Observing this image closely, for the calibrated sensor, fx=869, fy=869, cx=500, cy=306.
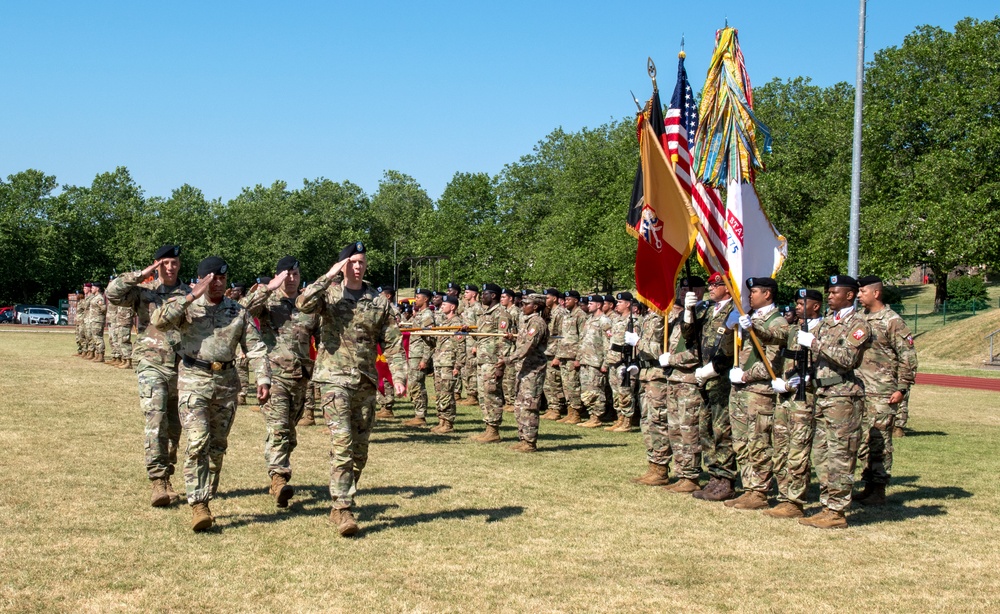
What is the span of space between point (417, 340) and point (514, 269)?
163ft

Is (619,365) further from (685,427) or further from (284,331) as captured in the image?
(284,331)

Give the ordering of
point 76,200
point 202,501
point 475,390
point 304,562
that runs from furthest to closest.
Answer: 1. point 76,200
2. point 475,390
3. point 202,501
4. point 304,562

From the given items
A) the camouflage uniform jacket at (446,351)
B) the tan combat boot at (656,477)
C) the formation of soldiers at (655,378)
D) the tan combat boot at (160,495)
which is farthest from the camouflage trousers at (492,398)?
the tan combat boot at (160,495)

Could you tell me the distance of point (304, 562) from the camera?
6.55 meters

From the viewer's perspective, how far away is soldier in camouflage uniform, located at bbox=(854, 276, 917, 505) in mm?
9500

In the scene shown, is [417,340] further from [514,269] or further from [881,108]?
[514,269]

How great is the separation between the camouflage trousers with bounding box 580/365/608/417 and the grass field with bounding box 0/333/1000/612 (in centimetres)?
401

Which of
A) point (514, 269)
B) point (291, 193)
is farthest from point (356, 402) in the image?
point (291, 193)

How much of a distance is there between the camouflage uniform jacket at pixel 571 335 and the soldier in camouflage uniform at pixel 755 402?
759 centimetres

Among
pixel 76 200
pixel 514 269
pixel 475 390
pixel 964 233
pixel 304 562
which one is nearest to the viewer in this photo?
pixel 304 562

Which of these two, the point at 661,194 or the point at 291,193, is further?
the point at 291,193

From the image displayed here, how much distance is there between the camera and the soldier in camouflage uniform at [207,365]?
7453 mm

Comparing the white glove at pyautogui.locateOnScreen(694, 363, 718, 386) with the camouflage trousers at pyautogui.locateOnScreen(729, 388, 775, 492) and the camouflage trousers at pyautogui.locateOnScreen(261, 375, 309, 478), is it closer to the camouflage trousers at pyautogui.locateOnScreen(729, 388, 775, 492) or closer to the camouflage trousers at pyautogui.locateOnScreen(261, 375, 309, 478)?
the camouflage trousers at pyautogui.locateOnScreen(729, 388, 775, 492)

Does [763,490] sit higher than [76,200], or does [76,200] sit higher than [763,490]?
[76,200]
